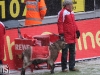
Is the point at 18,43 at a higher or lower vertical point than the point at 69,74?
higher

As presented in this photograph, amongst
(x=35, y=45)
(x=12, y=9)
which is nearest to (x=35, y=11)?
(x=35, y=45)

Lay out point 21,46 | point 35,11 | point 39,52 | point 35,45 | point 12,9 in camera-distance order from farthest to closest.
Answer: point 12,9
point 35,11
point 21,46
point 35,45
point 39,52

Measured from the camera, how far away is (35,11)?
11891 mm

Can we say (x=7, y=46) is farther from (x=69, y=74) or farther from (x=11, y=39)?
(x=69, y=74)

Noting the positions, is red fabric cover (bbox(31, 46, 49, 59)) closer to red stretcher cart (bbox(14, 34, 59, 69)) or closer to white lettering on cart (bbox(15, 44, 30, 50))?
red stretcher cart (bbox(14, 34, 59, 69))

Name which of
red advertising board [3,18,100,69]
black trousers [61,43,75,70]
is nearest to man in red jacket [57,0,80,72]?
black trousers [61,43,75,70]

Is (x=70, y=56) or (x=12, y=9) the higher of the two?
(x=12, y=9)

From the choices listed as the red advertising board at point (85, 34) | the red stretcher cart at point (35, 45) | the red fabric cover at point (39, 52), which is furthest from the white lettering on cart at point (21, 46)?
the red advertising board at point (85, 34)

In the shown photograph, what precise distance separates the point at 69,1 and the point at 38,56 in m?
1.50

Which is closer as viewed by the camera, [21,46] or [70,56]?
[21,46]

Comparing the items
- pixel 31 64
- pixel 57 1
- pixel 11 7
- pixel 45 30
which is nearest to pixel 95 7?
pixel 57 1

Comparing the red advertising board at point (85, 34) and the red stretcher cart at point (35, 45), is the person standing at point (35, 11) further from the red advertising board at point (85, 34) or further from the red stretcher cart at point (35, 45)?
the red stretcher cart at point (35, 45)

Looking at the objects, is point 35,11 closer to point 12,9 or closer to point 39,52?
point 39,52

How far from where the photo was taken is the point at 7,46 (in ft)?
36.4
